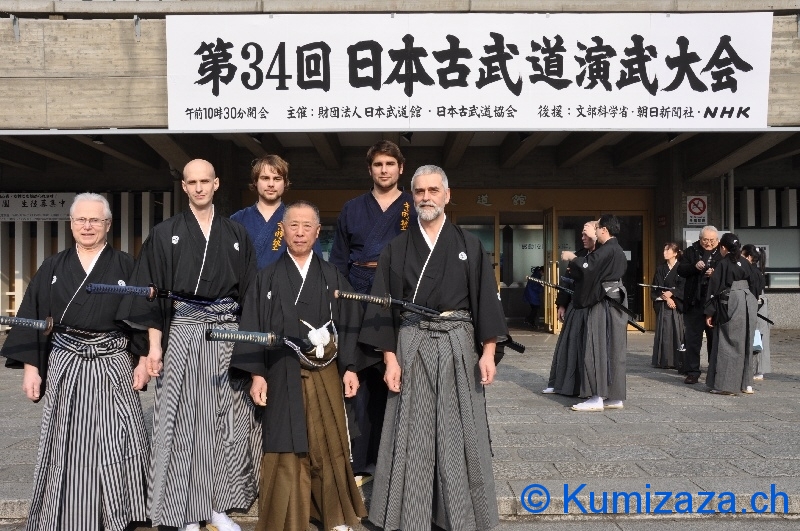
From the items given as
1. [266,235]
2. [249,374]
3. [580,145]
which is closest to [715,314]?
[580,145]

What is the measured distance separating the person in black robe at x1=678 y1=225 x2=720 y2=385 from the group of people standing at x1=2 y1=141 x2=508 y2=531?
16.9 feet

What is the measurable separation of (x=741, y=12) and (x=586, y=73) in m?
2.05

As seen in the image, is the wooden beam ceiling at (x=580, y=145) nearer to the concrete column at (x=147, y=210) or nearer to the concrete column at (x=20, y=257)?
the concrete column at (x=147, y=210)

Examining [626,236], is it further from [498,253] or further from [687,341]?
[687,341]

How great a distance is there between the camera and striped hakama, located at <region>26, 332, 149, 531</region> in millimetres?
3088

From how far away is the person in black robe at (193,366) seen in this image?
3.12 meters

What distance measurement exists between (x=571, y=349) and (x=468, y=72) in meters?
3.62

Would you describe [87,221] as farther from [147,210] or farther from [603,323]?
[147,210]

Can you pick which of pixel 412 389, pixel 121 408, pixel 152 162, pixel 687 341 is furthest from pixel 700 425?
pixel 152 162

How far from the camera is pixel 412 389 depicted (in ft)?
10.4

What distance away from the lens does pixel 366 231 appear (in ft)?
12.4

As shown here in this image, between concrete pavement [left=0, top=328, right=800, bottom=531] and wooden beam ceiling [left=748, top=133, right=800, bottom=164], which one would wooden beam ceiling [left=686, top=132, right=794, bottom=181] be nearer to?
wooden beam ceiling [left=748, top=133, right=800, bottom=164]

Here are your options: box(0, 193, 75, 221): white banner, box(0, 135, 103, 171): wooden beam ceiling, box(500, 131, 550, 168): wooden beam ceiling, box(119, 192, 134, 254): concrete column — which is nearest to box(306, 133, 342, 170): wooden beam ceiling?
box(500, 131, 550, 168): wooden beam ceiling

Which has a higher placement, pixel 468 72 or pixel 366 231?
pixel 468 72
